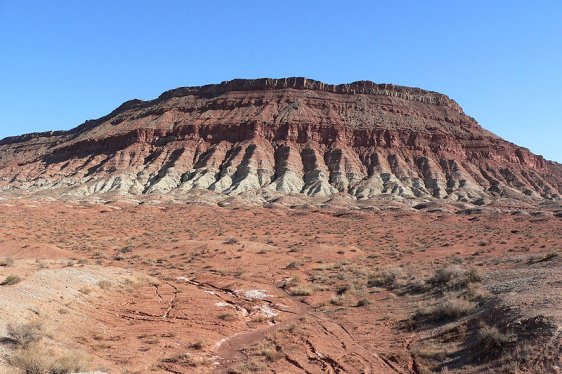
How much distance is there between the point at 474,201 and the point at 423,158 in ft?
69.3

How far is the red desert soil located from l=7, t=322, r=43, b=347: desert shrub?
0.33m

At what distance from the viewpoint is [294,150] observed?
97625 millimetres

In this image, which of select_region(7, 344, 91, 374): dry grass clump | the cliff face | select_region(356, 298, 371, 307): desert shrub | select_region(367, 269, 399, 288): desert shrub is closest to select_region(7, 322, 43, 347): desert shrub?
select_region(7, 344, 91, 374): dry grass clump

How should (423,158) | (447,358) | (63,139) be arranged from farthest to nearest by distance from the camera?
(63,139) → (423,158) → (447,358)

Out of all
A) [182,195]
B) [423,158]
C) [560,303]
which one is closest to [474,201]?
[423,158]

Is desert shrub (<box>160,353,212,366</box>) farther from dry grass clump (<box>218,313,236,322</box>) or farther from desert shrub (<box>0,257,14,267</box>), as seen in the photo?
desert shrub (<box>0,257,14,267</box>)

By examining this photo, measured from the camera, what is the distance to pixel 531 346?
9422 mm

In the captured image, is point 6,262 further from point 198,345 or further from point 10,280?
point 198,345

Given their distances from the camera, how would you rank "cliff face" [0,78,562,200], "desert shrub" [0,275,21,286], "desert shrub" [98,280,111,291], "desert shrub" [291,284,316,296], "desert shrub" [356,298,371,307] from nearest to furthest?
"desert shrub" [0,275,21,286] → "desert shrub" [98,280,111,291] → "desert shrub" [356,298,371,307] → "desert shrub" [291,284,316,296] → "cliff face" [0,78,562,200]

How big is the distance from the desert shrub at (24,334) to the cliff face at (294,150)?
68719mm

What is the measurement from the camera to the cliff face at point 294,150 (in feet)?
283

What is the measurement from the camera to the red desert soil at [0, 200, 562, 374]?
10.7 metres

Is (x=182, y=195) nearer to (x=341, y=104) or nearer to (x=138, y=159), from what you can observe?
(x=138, y=159)

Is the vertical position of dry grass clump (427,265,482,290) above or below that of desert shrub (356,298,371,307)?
above
